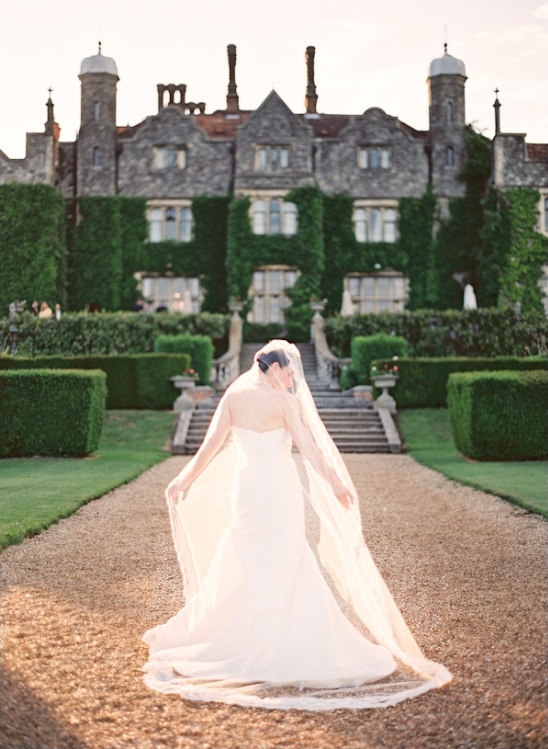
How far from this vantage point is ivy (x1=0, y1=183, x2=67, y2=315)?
3222 cm

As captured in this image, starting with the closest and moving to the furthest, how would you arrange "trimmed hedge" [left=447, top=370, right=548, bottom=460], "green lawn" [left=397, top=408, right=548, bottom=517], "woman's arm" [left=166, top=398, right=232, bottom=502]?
"woman's arm" [left=166, top=398, right=232, bottom=502] → "green lawn" [left=397, top=408, right=548, bottom=517] → "trimmed hedge" [left=447, top=370, right=548, bottom=460]

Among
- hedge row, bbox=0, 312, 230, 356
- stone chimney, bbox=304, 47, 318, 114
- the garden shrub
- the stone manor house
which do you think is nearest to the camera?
the garden shrub

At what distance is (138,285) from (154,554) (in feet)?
86.6

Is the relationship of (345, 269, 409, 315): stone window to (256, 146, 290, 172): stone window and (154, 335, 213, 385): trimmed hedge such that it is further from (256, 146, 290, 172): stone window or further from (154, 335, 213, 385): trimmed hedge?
(154, 335, 213, 385): trimmed hedge

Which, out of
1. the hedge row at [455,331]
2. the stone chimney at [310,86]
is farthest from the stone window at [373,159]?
the hedge row at [455,331]

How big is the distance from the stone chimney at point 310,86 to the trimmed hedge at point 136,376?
20.8 m

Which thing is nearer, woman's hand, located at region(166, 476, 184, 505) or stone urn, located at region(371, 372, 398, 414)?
woman's hand, located at region(166, 476, 184, 505)

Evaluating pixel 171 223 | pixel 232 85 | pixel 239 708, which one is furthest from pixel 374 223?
pixel 239 708

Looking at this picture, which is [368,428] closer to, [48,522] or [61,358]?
[61,358]

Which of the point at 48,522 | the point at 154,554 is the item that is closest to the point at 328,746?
the point at 154,554

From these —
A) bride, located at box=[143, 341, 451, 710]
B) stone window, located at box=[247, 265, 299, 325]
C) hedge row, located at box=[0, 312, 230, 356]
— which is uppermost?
stone window, located at box=[247, 265, 299, 325]

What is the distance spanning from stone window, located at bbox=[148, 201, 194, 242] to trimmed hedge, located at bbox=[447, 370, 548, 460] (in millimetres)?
19934

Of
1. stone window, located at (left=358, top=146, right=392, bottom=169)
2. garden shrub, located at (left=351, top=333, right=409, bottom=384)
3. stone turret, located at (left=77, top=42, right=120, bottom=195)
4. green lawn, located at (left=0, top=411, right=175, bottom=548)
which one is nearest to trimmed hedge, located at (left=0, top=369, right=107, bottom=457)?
green lawn, located at (left=0, top=411, right=175, bottom=548)

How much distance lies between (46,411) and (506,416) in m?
7.70
